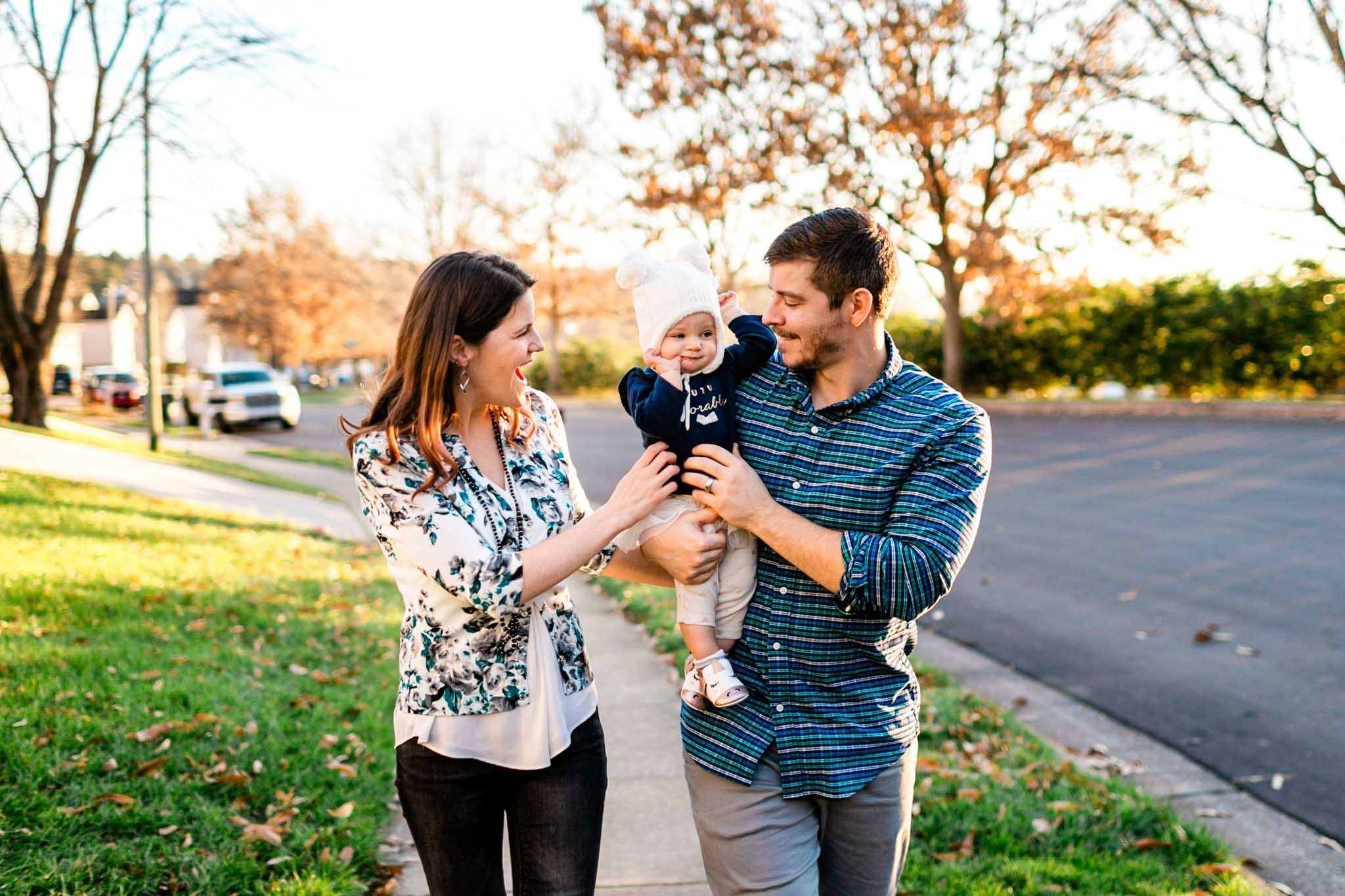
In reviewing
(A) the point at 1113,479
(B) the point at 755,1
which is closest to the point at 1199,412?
(A) the point at 1113,479

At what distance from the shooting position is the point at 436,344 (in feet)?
8.16

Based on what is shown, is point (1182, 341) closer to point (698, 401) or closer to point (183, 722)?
point (183, 722)

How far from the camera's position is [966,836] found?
4.14 m

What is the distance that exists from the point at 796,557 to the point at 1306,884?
9.64 ft

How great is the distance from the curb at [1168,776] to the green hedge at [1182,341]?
16706 mm

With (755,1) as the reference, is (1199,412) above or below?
below

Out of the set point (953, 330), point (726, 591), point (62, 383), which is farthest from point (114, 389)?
point (726, 591)

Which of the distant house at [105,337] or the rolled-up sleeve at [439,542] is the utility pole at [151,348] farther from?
the distant house at [105,337]

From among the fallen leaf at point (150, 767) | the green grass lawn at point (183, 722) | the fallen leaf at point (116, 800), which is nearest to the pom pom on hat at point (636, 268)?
the green grass lawn at point (183, 722)

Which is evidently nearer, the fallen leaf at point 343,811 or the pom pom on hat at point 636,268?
the pom pom on hat at point 636,268

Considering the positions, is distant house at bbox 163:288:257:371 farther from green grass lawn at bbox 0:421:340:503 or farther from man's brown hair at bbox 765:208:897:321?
man's brown hair at bbox 765:208:897:321

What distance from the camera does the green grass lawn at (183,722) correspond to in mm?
3605

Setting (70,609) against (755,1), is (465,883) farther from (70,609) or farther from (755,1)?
(755,1)

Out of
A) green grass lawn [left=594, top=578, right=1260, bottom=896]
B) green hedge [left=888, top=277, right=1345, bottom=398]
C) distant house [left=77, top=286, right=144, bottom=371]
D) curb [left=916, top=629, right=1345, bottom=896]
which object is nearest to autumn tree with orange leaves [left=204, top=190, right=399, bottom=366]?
distant house [left=77, top=286, right=144, bottom=371]
